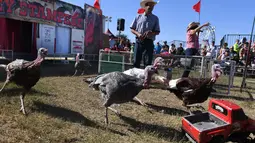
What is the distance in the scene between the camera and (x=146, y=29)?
642 cm

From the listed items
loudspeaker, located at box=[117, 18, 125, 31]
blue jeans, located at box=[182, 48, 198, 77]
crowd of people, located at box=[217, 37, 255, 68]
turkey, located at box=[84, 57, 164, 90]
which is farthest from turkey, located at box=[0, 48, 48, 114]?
loudspeaker, located at box=[117, 18, 125, 31]

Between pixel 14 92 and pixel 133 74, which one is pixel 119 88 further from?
pixel 14 92

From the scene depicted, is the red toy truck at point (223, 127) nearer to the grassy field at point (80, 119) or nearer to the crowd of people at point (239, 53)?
the grassy field at point (80, 119)

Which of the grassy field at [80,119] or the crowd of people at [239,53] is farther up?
the crowd of people at [239,53]

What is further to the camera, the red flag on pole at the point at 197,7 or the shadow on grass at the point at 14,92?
the red flag on pole at the point at 197,7

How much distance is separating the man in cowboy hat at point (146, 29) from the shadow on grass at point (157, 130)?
244 centimetres

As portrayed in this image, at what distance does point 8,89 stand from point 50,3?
9.22 meters

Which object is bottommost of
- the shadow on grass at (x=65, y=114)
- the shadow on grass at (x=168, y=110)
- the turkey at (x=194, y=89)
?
the shadow on grass at (x=168, y=110)

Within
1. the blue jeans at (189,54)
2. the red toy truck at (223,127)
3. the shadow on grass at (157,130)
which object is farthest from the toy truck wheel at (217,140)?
the blue jeans at (189,54)

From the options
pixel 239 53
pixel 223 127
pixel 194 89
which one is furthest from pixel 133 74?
pixel 239 53

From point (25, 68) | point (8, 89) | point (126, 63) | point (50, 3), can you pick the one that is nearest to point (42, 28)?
point (50, 3)

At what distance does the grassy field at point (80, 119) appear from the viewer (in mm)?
3469

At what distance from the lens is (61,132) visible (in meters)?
3.57

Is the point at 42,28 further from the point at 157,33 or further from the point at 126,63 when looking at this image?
the point at 157,33
